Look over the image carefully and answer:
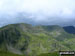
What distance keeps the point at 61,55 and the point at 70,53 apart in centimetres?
509

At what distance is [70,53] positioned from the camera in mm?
71812

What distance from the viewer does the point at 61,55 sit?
227ft
